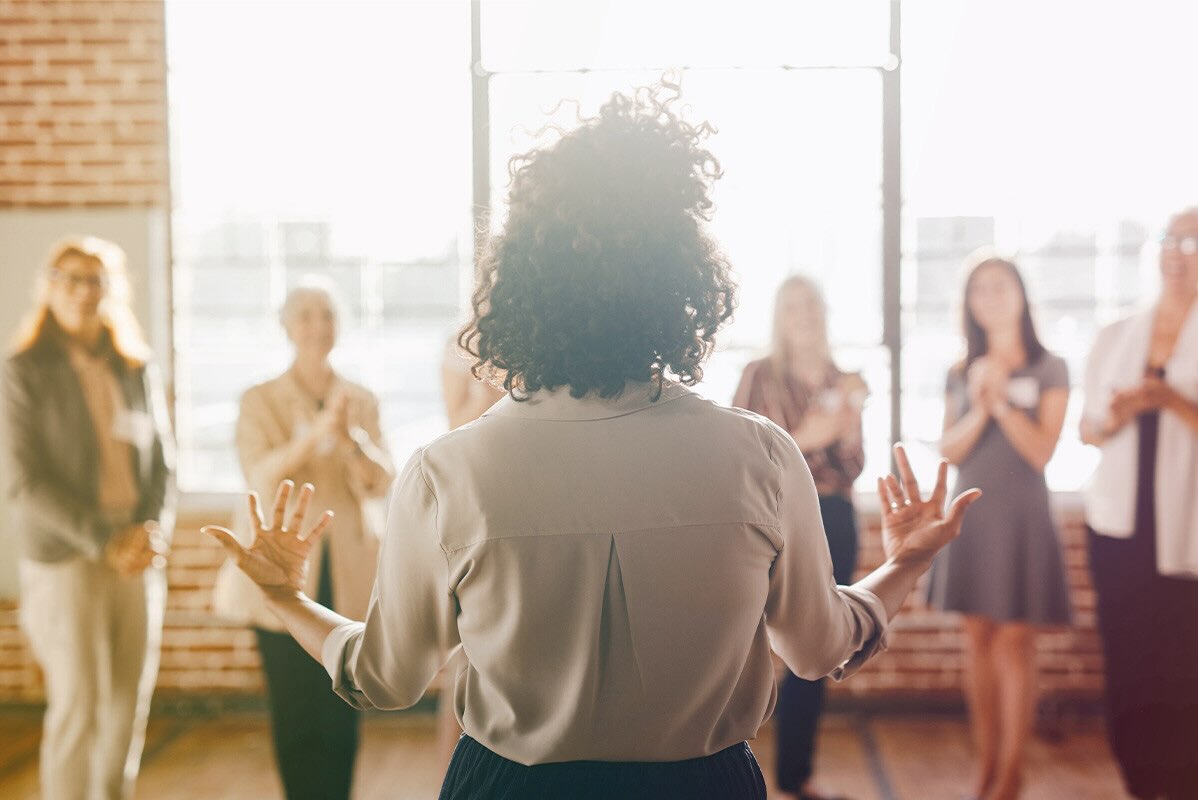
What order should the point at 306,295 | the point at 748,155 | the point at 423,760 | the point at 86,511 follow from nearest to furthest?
1. the point at 86,511
2. the point at 306,295
3. the point at 423,760
4. the point at 748,155

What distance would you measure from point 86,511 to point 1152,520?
10.1ft

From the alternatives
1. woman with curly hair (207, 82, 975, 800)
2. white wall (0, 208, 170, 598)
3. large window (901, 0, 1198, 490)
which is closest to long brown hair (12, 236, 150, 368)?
white wall (0, 208, 170, 598)

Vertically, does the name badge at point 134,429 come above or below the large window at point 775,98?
below

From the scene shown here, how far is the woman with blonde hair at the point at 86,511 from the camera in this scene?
8.87ft

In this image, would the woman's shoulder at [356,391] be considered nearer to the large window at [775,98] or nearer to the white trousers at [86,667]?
the white trousers at [86,667]

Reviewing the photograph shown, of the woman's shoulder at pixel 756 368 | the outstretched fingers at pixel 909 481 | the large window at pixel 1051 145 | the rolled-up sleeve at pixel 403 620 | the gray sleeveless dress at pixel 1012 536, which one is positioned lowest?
the gray sleeveless dress at pixel 1012 536

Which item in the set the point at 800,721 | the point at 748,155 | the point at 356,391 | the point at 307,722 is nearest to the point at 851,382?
the point at 800,721

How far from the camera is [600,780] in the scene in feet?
3.75

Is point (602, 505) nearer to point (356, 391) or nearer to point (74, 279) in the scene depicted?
point (356, 391)

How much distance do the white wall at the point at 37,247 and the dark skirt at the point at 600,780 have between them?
364cm

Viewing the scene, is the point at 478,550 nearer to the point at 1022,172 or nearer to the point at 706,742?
the point at 706,742

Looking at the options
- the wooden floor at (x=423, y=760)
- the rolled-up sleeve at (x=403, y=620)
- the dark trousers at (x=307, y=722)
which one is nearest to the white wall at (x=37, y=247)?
the wooden floor at (x=423, y=760)

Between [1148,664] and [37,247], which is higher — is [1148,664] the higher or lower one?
the lower one

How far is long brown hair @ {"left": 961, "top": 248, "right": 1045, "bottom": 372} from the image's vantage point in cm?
322
